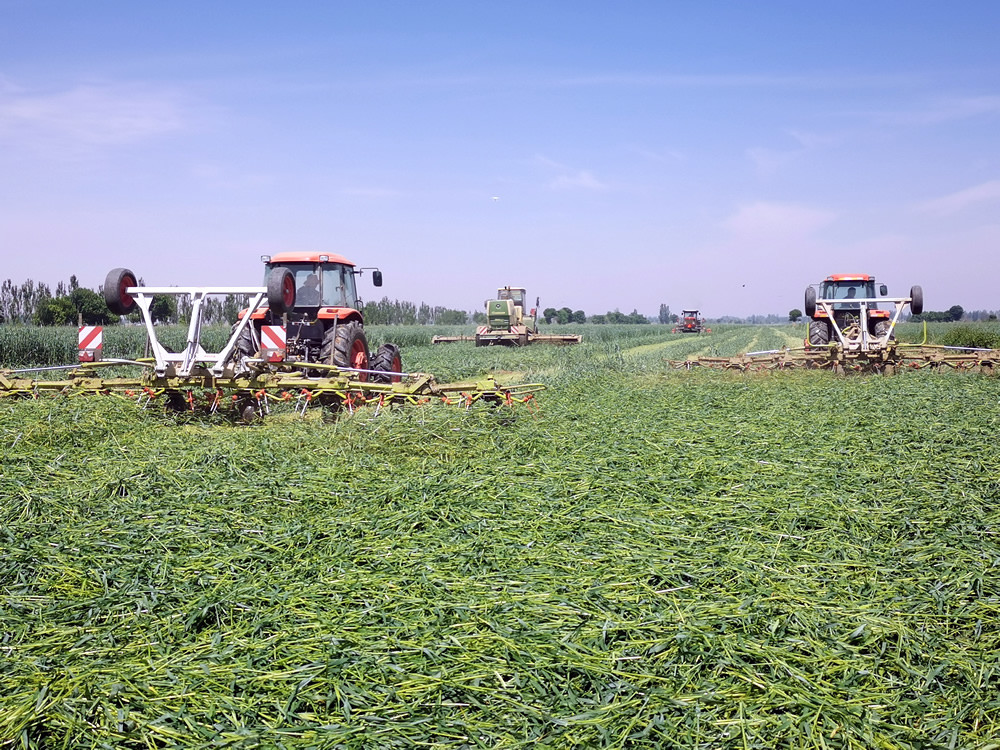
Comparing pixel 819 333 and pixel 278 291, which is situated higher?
pixel 278 291

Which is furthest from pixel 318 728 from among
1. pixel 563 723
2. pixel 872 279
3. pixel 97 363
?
pixel 872 279

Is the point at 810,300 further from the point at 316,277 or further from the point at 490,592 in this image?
the point at 490,592

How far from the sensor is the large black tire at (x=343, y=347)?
10.2m

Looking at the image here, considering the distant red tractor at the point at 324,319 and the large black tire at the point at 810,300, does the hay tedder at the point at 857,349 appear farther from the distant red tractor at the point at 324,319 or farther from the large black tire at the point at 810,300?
the distant red tractor at the point at 324,319

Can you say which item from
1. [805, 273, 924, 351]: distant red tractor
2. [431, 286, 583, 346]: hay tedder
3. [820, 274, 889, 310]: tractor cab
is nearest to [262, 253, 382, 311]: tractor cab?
[805, 273, 924, 351]: distant red tractor

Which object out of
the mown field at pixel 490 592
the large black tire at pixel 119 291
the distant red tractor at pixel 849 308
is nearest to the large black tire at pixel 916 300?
the distant red tractor at pixel 849 308

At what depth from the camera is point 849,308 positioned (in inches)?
766

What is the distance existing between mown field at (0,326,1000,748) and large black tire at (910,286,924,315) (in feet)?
36.0

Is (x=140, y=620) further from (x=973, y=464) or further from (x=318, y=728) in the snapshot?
(x=973, y=464)

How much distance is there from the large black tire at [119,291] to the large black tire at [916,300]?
50.9 ft

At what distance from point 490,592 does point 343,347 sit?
23.2 feet

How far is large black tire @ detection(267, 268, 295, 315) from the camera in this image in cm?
837

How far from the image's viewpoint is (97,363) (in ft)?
28.4

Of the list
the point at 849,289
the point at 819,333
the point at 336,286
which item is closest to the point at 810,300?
the point at 819,333
